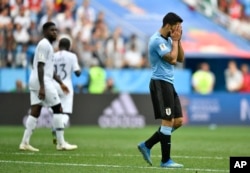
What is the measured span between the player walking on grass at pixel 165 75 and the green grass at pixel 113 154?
1.77ft

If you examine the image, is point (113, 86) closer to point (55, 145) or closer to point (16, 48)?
point (16, 48)

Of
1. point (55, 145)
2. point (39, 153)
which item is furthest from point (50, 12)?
point (39, 153)

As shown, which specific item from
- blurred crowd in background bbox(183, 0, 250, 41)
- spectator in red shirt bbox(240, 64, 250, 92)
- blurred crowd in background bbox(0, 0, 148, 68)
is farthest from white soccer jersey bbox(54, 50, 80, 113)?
blurred crowd in background bbox(183, 0, 250, 41)

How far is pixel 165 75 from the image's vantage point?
12.3 meters

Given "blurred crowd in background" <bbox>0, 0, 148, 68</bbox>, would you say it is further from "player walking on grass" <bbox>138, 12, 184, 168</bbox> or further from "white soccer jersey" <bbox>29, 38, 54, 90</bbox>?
"player walking on grass" <bbox>138, 12, 184, 168</bbox>

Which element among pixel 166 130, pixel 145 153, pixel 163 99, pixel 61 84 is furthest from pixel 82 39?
pixel 166 130

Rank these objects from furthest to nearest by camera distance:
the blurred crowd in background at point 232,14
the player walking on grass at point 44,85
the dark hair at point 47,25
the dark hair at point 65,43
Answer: the blurred crowd in background at point 232,14
the dark hair at point 65,43
the dark hair at point 47,25
the player walking on grass at point 44,85

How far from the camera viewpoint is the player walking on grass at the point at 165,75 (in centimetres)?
1211

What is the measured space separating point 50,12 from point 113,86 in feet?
12.1

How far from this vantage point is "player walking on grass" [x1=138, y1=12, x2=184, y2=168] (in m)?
12.1

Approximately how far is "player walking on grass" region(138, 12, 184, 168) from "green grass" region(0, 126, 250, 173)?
54cm

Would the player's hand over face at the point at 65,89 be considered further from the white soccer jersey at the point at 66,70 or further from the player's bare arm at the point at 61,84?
the white soccer jersey at the point at 66,70

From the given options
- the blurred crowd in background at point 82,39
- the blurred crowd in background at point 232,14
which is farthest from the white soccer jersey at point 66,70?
the blurred crowd in background at point 232,14

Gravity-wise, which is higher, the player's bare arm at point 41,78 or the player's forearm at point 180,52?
the player's forearm at point 180,52
